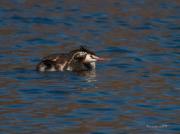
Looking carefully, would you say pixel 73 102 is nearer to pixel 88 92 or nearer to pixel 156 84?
pixel 88 92

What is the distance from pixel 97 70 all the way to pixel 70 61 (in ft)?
2.01

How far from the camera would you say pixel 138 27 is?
25.5m

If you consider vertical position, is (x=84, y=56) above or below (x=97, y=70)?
above

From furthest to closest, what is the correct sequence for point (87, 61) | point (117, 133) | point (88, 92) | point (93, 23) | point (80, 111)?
point (93, 23), point (87, 61), point (88, 92), point (80, 111), point (117, 133)

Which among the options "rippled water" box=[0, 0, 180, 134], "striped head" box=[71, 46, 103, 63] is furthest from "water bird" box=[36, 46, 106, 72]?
"rippled water" box=[0, 0, 180, 134]

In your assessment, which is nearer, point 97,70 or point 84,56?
point 97,70

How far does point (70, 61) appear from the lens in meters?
19.9

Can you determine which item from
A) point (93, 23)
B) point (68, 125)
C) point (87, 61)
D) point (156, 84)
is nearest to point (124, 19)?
point (93, 23)

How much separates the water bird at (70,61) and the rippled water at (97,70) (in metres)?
0.21

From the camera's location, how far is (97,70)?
1997cm

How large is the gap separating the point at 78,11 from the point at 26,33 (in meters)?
3.92

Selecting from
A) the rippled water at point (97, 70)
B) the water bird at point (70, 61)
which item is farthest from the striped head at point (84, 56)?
the rippled water at point (97, 70)

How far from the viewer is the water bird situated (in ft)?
63.6

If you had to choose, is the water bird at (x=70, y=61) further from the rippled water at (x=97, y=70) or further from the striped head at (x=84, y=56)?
the rippled water at (x=97, y=70)
